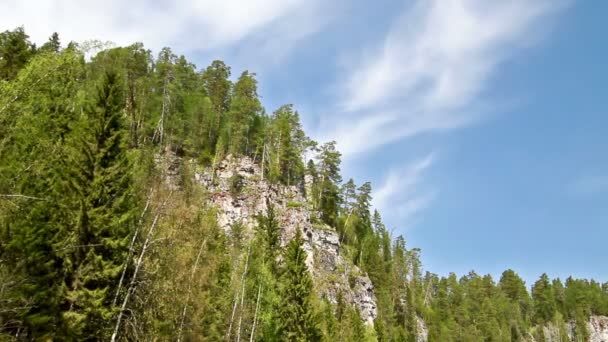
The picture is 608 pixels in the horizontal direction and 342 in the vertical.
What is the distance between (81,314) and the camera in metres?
18.7

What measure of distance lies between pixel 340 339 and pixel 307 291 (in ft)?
32.0

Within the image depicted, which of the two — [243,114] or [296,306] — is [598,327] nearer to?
[243,114]

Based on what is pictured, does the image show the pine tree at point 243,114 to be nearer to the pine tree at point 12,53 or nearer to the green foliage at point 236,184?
the green foliage at point 236,184

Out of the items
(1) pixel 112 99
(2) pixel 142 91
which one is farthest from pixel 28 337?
(2) pixel 142 91

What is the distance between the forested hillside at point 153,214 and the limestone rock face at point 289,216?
760 mm

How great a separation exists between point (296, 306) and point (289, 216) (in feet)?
103

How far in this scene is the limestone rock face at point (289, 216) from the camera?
62.5 meters

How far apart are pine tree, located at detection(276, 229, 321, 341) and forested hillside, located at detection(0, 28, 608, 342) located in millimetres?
101

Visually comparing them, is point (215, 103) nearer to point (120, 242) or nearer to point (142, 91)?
point (142, 91)

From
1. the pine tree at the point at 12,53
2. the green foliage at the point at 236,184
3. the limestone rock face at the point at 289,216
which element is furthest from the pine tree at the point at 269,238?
the pine tree at the point at 12,53

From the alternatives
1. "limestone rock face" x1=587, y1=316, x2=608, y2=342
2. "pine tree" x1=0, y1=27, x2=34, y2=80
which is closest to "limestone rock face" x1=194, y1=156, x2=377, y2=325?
"pine tree" x1=0, y1=27, x2=34, y2=80

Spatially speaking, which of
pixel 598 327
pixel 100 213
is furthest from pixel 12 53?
pixel 598 327

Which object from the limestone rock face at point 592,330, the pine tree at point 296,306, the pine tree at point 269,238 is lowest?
→ the pine tree at point 296,306

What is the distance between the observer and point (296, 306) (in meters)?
34.6
